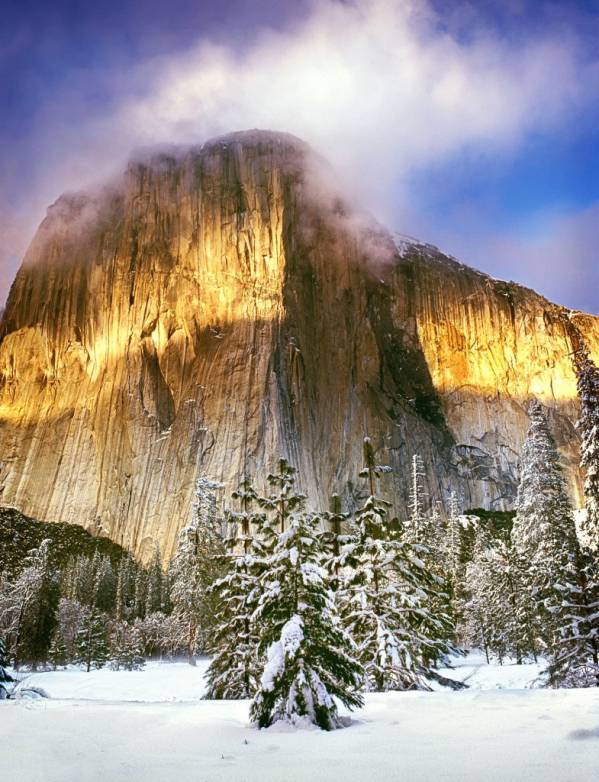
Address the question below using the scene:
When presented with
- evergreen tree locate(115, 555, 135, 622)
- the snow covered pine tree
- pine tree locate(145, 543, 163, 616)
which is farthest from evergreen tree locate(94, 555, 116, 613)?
the snow covered pine tree

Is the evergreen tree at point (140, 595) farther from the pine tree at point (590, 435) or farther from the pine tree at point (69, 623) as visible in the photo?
the pine tree at point (590, 435)

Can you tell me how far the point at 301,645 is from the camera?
7773mm

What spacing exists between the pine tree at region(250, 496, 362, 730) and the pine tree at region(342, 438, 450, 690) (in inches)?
203

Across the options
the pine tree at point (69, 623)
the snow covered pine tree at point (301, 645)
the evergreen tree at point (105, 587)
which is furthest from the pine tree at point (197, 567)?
the evergreen tree at point (105, 587)

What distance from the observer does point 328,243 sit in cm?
8831

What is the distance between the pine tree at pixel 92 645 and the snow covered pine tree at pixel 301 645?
104 ft

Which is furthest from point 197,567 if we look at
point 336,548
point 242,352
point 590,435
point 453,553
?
point 242,352

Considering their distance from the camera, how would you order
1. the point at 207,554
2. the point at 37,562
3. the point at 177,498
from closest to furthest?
the point at 207,554, the point at 37,562, the point at 177,498

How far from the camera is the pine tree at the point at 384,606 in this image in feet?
43.4

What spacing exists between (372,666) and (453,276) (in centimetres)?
9187

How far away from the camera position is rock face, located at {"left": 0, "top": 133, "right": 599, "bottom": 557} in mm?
73875

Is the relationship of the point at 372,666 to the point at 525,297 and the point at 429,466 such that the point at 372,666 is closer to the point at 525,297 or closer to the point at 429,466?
the point at 429,466

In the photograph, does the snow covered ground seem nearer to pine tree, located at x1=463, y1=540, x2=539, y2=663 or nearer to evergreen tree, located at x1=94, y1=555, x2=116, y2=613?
pine tree, located at x1=463, y1=540, x2=539, y2=663

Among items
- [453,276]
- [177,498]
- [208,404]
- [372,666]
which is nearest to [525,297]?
[453,276]
